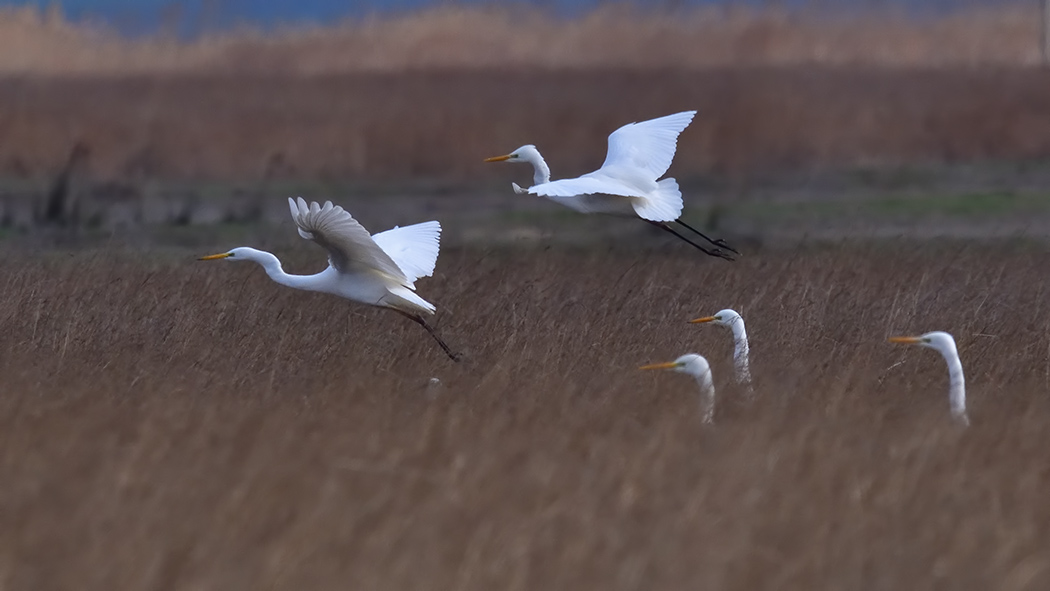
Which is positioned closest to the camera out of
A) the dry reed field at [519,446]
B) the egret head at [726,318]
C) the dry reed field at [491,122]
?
the dry reed field at [519,446]

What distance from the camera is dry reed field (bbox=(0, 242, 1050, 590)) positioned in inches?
135

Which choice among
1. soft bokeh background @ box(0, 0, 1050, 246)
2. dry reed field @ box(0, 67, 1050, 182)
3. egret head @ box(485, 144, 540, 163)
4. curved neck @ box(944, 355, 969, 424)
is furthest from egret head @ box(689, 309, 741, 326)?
dry reed field @ box(0, 67, 1050, 182)

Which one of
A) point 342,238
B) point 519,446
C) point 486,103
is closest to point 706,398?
point 519,446

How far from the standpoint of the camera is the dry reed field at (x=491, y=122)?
1445 cm

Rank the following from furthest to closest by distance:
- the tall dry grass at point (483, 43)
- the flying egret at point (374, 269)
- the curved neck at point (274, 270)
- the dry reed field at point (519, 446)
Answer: the tall dry grass at point (483, 43)
the curved neck at point (274, 270)
the flying egret at point (374, 269)
the dry reed field at point (519, 446)

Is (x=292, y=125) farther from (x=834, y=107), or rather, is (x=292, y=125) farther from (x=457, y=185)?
(x=834, y=107)

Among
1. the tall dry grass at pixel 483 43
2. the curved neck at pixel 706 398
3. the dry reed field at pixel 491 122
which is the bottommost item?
the dry reed field at pixel 491 122

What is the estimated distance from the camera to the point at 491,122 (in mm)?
14672

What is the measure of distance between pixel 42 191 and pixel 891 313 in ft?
30.2

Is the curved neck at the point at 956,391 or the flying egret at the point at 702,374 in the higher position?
the flying egret at the point at 702,374

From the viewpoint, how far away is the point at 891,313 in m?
6.65

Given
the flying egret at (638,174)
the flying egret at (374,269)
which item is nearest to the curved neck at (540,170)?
the flying egret at (638,174)

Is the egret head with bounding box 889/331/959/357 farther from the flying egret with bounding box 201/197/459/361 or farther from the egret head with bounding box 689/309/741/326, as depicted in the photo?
the flying egret with bounding box 201/197/459/361

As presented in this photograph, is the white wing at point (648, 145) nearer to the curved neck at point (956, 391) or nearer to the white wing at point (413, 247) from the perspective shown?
the white wing at point (413, 247)
